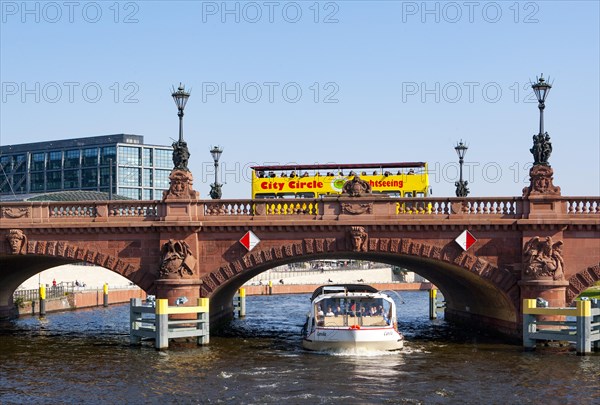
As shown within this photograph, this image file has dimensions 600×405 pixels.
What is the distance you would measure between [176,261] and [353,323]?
10.2 meters

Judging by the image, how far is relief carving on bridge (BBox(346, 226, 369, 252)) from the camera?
4819cm

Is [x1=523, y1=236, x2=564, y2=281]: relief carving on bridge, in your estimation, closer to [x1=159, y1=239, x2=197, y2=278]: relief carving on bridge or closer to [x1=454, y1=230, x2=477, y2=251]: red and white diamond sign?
[x1=454, y1=230, x2=477, y2=251]: red and white diamond sign

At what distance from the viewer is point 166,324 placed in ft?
150

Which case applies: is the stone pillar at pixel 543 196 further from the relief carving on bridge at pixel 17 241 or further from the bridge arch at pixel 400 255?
the relief carving on bridge at pixel 17 241

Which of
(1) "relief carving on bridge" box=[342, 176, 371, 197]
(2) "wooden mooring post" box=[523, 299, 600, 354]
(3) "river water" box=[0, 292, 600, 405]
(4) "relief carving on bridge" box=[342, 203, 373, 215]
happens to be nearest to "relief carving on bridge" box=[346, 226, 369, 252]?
(4) "relief carving on bridge" box=[342, 203, 373, 215]

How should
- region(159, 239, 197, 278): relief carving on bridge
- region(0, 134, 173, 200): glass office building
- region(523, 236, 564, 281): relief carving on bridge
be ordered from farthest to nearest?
region(0, 134, 173, 200): glass office building, region(159, 239, 197, 278): relief carving on bridge, region(523, 236, 564, 281): relief carving on bridge

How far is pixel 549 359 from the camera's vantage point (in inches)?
1687

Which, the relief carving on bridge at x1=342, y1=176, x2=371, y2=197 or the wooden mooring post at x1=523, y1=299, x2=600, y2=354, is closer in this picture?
the wooden mooring post at x1=523, y1=299, x2=600, y2=354

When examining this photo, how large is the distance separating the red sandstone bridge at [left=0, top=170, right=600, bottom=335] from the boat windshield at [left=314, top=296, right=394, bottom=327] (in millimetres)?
2780

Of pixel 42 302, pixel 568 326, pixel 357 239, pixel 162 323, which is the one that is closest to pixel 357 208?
pixel 357 239

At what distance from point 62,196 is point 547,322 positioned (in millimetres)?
66038

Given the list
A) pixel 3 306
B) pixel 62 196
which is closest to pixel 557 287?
pixel 3 306

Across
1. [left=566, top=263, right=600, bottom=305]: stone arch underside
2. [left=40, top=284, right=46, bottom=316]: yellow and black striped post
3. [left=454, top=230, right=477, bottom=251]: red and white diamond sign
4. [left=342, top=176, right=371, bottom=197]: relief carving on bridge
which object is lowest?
[left=40, top=284, right=46, bottom=316]: yellow and black striped post

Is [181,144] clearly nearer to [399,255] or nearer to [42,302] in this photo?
[399,255]
